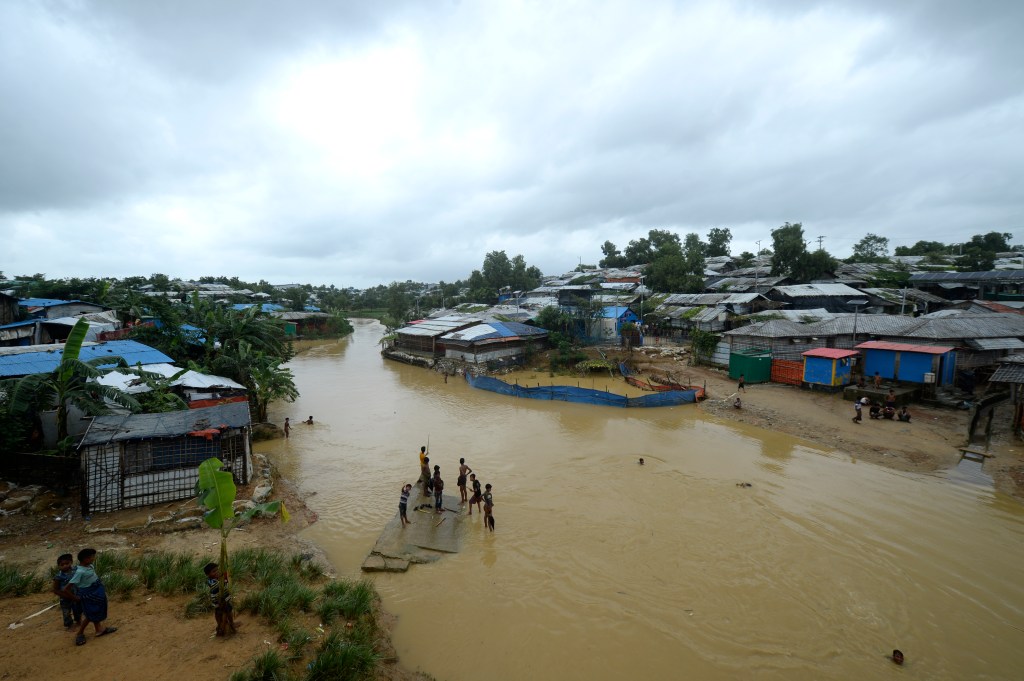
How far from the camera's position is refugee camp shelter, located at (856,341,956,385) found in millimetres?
21078

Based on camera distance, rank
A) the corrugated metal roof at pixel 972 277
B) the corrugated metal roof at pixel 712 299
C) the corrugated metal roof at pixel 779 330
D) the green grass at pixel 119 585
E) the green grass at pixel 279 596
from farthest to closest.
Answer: the corrugated metal roof at pixel 972 277 → the corrugated metal roof at pixel 712 299 → the corrugated metal roof at pixel 779 330 → the green grass at pixel 119 585 → the green grass at pixel 279 596

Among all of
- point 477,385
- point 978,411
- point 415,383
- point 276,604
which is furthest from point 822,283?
point 276,604

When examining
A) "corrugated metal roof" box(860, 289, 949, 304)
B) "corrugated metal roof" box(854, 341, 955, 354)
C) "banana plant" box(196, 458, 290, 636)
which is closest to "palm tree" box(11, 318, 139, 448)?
"banana plant" box(196, 458, 290, 636)

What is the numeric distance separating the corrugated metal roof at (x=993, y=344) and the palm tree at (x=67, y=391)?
34230mm

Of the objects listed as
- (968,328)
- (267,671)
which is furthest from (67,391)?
(968,328)

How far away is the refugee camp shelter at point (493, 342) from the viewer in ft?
107

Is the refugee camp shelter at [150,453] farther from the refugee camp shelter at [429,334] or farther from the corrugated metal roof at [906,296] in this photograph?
the corrugated metal roof at [906,296]

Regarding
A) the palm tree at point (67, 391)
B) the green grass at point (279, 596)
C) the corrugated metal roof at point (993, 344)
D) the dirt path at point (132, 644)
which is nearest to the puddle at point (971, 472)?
the corrugated metal roof at point (993, 344)

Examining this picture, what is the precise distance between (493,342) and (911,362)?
75.9 ft

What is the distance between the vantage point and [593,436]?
757 inches

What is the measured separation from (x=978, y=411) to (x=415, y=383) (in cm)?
2897

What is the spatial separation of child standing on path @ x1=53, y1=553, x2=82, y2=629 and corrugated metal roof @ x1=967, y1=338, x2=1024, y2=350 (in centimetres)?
3300

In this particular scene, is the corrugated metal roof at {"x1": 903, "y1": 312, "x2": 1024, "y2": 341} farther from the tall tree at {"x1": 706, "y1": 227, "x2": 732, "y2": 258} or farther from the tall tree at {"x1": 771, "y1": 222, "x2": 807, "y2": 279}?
the tall tree at {"x1": 706, "y1": 227, "x2": 732, "y2": 258}

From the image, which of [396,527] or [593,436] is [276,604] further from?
[593,436]
